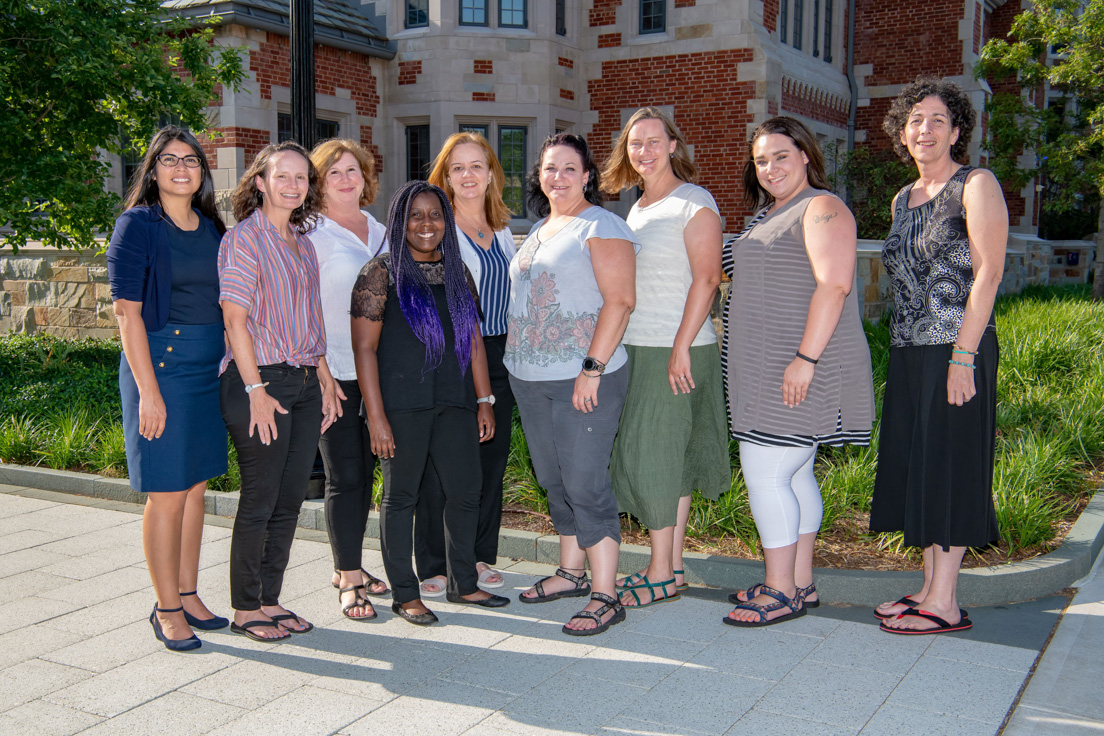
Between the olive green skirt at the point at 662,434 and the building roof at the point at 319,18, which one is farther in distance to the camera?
the building roof at the point at 319,18

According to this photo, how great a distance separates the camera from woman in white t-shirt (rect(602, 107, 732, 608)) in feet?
13.6

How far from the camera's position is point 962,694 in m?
3.51

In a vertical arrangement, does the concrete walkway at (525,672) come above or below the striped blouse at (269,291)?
below

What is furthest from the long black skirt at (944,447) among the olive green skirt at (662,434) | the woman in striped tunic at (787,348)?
the olive green skirt at (662,434)

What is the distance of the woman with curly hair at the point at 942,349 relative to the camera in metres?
3.90

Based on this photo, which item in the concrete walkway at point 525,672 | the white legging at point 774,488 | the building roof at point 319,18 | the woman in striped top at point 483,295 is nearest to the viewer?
the concrete walkway at point 525,672

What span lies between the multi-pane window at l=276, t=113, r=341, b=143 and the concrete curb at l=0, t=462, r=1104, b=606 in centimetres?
1124

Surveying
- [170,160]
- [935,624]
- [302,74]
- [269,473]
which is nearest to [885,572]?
[935,624]

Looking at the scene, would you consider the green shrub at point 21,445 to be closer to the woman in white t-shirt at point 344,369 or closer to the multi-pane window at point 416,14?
the woman in white t-shirt at point 344,369

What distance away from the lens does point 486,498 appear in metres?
4.82

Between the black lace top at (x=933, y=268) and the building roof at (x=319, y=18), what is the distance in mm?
10846

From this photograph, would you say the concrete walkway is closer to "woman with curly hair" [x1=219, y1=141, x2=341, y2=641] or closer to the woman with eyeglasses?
"woman with curly hair" [x1=219, y1=141, x2=341, y2=641]

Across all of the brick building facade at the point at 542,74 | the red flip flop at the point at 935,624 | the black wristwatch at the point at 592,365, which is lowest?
the red flip flop at the point at 935,624

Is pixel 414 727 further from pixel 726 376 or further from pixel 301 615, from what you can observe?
pixel 726 376
